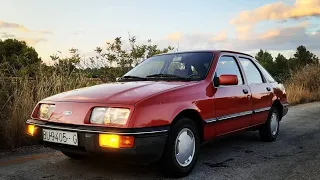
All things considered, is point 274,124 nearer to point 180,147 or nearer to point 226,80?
point 226,80

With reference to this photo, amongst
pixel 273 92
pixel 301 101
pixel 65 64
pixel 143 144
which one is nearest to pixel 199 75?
pixel 143 144

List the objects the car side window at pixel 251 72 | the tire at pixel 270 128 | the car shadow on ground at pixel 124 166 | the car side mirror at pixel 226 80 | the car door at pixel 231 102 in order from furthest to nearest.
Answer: the tire at pixel 270 128, the car side window at pixel 251 72, the car door at pixel 231 102, the car side mirror at pixel 226 80, the car shadow on ground at pixel 124 166

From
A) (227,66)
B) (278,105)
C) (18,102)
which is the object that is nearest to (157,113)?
(227,66)

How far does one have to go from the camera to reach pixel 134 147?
3447 millimetres

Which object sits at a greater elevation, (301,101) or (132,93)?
(132,93)

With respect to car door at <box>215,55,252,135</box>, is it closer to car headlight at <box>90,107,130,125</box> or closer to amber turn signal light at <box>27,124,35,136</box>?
car headlight at <box>90,107,130,125</box>

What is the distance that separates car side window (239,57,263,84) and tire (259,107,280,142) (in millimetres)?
649

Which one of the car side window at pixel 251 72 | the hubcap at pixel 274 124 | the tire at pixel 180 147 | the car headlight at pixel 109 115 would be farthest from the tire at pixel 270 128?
the car headlight at pixel 109 115

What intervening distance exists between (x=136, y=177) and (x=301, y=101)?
12.3 metres

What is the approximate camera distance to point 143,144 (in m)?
3.49

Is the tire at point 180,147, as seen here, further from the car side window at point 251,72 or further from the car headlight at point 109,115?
the car side window at point 251,72

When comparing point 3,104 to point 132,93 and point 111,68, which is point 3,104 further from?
point 111,68

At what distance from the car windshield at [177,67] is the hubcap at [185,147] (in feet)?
2.67

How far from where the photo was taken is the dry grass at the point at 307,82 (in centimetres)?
1578
